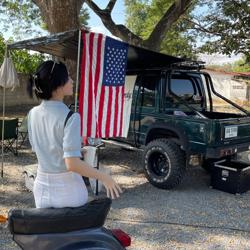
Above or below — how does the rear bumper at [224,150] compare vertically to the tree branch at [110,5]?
below

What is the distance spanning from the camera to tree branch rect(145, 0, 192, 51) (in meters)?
13.2

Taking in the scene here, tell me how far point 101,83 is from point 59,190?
3.55 metres

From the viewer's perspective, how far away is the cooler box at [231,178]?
5.99 metres

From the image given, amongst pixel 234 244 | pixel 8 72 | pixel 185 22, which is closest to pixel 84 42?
pixel 8 72

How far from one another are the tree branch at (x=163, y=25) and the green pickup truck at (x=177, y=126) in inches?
237

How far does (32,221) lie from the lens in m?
2.23

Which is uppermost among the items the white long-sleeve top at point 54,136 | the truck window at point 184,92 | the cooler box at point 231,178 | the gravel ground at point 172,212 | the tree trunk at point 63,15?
the tree trunk at point 63,15

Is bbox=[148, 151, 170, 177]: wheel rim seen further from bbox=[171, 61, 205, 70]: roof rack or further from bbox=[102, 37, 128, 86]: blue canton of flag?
bbox=[171, 61, 205, 70]: roof rack

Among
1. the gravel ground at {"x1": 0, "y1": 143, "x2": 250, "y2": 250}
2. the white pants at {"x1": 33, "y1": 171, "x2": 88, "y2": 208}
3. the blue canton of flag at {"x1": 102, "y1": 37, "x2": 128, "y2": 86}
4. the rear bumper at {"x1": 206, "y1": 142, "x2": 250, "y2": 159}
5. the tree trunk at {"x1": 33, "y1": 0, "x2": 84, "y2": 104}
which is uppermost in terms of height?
the tree trunk at {"x1": 33, "y1": 0, "x2": 84, "y2": 104}

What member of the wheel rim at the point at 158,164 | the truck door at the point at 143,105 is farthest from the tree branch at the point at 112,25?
the wheel rim at the point at 158,164

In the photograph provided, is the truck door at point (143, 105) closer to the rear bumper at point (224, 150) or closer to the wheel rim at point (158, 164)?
the wheel rim at point (158, 164)

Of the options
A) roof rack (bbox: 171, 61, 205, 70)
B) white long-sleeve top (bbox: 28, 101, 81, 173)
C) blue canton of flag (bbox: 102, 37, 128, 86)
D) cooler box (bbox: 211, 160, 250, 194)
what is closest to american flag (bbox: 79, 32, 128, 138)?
blue canton of flag (bbox: 102, 37, 128, 86)

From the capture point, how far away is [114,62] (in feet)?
18.6

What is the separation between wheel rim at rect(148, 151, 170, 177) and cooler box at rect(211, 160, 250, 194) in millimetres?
781
